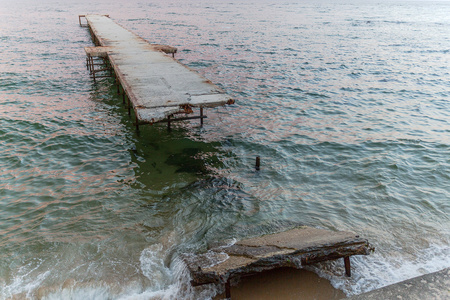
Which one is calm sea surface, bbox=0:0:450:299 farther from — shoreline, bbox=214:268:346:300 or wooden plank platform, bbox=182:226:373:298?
wooden plank platform, bbox=182:226:373:298

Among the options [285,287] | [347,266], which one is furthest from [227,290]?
[347,266]

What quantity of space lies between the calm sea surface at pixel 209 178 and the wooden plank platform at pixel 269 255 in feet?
1.47

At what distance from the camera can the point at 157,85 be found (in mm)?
10531

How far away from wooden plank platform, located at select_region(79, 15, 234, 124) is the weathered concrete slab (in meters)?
4.08

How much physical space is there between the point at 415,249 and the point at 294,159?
415 cm

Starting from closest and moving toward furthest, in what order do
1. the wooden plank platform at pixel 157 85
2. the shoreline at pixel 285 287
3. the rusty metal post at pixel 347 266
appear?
the shoreline at pixel 285 287 → the rusty metal post at pixel 347 266 → the wooden plank platform at pixel 157 85

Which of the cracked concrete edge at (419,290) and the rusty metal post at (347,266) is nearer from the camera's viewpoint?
the cracked concrete edge at (419,290)

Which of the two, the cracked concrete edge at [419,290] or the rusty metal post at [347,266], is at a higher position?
the cracked concrete edge at [419,290]

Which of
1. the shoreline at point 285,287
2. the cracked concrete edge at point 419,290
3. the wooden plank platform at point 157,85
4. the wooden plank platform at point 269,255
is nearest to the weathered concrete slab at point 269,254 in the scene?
the wooden plank platform at point 269,255

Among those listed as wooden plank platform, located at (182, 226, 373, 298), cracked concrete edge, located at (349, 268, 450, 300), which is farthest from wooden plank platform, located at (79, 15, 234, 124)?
cracked concrete edge, located at (349, 268, 450, 300)

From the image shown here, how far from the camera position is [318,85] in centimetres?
1667

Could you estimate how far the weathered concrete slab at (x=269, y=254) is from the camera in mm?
5008

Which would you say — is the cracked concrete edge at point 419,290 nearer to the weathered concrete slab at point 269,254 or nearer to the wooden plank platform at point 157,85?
the weathered concrete slab at point 269,254

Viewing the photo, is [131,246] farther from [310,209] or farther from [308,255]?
[310,209]
